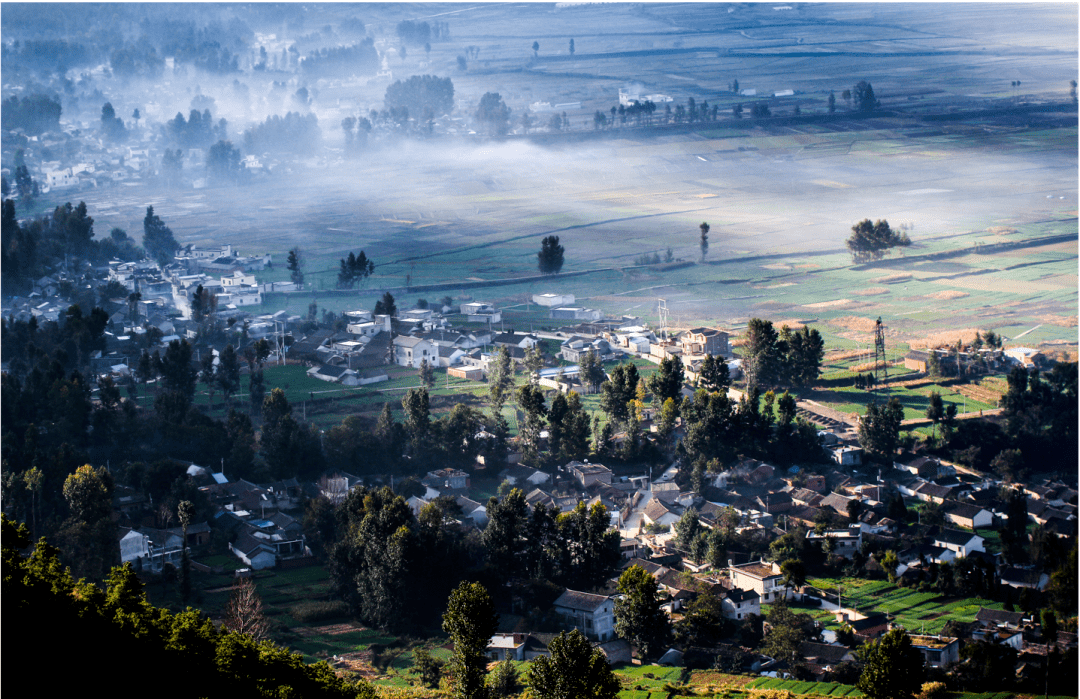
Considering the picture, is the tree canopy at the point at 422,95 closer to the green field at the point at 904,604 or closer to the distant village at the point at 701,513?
the distant village at the point at 701,513

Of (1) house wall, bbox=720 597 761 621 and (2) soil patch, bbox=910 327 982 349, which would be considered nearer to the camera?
(1) house wall, bbox=720 597 761 621

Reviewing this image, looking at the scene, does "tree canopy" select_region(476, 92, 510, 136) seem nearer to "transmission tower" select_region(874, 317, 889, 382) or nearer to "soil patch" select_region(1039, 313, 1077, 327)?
"soil patch" select_region(1039, 313, 1077, 327)

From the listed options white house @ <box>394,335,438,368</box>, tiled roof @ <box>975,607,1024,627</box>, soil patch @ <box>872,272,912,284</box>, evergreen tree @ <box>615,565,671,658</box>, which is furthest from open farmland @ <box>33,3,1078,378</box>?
evergreen tree @ <box>615,565,671,658</box>

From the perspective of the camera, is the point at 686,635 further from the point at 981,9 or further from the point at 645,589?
the point at 981,9

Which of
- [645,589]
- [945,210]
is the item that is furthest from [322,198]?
[645,589]

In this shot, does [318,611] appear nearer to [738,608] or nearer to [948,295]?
[738,608]
